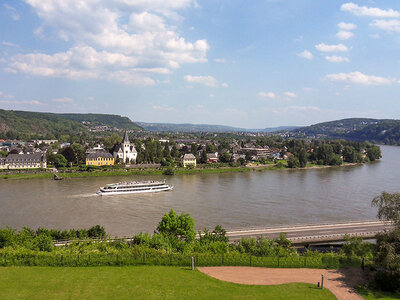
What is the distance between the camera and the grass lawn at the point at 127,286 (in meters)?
10.1

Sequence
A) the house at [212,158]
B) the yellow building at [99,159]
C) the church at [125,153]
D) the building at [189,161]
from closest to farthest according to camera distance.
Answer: the yellow building at [99,159] < the church at [125,153] < the building at [189,161] < the house at [212,158]

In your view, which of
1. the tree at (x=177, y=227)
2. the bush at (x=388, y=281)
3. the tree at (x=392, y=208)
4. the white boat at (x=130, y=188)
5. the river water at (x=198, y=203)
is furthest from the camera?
the white boat at (x=130, y=188)

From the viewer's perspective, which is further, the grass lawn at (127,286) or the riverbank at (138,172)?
the riverbank at (138,172)

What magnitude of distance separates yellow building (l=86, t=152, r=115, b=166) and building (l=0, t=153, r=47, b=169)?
675cm

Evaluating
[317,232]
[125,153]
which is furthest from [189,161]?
[317,232]

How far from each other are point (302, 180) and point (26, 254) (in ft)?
123

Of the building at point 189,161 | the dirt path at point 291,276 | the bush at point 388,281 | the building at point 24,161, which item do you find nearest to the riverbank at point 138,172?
the building at point 189,161

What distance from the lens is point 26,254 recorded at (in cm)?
1270

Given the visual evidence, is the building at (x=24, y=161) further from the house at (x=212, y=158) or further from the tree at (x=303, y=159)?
the tree at (x=303, y=159)

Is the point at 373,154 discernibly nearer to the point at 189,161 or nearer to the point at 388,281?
the point at 189,161

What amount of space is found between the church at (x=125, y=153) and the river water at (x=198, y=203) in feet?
40.9

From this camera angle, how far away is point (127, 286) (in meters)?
10.7

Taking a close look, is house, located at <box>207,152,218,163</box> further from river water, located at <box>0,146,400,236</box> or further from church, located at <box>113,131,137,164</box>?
river water, located at <box>0,146,400,236</box>

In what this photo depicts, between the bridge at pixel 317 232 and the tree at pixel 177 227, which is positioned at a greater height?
the tree at pixel 177 227
